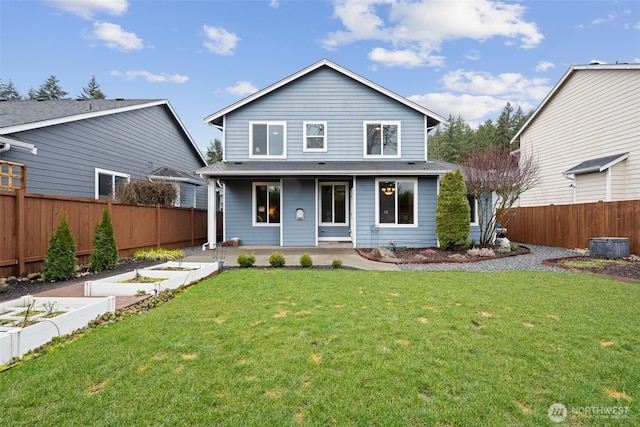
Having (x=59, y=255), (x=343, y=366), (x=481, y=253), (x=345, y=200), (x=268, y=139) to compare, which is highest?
(x=268, y=139)

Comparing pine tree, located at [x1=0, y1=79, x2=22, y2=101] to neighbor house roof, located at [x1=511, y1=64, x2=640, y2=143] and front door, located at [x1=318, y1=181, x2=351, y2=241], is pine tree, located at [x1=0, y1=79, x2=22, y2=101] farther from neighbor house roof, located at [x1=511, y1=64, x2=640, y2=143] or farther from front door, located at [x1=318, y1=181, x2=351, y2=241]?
neighbor house roof, located at [x1=511, y1=64, x2=640, y2=143]

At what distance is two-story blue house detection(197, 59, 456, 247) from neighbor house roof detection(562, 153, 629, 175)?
5.73 meters

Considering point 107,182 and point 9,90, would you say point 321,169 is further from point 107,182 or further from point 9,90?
point 9,90

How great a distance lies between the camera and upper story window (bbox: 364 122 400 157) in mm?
13227

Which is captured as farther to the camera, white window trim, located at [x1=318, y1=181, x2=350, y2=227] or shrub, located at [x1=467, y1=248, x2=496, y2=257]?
white window trim, located at [x1=318, y1=181, x2=350, y2=227]

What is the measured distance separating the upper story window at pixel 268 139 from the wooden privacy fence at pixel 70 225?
14.6 feet

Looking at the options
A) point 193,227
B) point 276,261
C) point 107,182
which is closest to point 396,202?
point 276,261

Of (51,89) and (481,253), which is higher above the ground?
(51,89)

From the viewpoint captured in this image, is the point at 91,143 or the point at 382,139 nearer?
the point at 91,143

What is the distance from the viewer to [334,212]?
43.8 ft

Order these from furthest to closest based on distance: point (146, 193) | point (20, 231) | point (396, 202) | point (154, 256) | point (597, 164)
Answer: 1. point (597, 164)
2. point (396, 202)
3. point (146, 193)
4. point (154, 256)
5. point (20, 231)

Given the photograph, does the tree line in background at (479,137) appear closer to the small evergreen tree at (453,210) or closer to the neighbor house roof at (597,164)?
the neighbor house roof at (597,164)

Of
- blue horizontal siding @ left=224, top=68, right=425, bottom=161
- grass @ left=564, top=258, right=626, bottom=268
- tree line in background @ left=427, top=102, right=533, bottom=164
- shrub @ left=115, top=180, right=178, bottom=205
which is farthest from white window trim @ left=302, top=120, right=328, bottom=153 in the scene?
tree line in background @ left=427, top=102, right=533, bottom=164

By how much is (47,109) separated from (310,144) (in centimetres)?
1064
